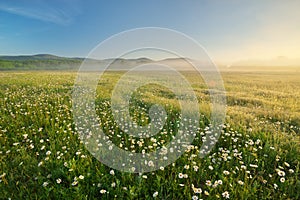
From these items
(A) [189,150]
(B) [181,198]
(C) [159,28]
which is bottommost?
(B) [181,198]

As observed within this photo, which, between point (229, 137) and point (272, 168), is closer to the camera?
point (272, 168)

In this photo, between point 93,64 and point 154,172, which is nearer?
point 154,172

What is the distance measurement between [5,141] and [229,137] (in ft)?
17.5

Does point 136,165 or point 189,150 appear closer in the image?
point 136,165

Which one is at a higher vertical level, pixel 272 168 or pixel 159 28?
pixel 159 28

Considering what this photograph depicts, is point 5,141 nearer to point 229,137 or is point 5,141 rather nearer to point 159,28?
point 159,28

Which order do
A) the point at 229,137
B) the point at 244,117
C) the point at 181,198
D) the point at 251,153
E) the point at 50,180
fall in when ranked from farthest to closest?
the point at 244,117
the point at 229,137
the point at 251,153
the point at 50,180
the point at 181,198

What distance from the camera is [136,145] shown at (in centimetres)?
490

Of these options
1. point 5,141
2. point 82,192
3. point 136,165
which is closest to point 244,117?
point 136,165

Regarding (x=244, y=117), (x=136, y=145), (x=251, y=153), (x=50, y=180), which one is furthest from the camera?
(x=244, y=117)

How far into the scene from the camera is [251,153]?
4.34m

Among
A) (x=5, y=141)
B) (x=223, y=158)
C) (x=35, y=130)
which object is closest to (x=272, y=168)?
(x=223, y=158)

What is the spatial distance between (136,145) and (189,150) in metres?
1.22

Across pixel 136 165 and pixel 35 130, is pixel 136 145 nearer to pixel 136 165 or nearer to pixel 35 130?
pixel 136 165
